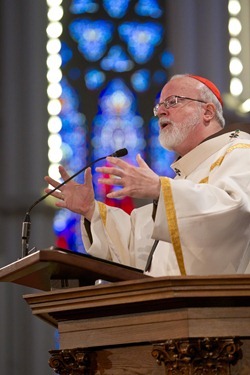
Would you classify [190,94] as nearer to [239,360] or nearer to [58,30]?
[239,360]

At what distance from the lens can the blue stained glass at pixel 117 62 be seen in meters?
7.73

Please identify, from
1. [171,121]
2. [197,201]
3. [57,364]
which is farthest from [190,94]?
[57,364]

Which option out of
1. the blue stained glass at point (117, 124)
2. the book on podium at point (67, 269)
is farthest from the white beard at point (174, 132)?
the blue stained glass at point (117, 124)

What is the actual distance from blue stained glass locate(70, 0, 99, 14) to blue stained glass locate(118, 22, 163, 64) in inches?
10.8

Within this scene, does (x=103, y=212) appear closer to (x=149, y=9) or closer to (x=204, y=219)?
(x=204, y=219)

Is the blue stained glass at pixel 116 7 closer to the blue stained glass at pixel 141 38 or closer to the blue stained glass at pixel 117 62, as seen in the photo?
the blue stained glass at pixel 141 38

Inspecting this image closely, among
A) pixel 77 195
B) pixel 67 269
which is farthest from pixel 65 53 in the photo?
pixel 67 269

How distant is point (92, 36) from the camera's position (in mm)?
7824

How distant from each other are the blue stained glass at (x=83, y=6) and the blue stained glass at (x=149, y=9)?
348 millimetres

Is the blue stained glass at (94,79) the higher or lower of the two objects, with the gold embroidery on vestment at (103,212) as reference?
higher

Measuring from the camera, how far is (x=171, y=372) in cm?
290

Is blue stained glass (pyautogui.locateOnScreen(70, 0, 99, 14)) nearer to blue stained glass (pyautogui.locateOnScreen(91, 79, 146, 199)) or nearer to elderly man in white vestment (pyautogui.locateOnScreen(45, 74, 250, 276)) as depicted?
blue stained glass (pyautogui.locateOnScreen(91, 79, 146, 199))

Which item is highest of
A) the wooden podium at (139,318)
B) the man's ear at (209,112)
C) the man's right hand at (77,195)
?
the man's ear at (209,112)

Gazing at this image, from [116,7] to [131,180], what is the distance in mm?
4789
